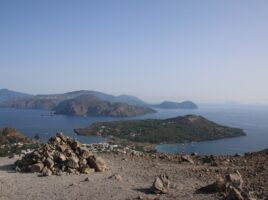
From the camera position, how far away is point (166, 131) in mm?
111688

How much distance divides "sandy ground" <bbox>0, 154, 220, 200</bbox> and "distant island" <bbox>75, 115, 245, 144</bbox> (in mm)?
80831

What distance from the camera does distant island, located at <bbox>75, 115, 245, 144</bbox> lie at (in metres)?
104

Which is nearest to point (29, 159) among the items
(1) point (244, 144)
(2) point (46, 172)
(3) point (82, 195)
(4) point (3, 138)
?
(2) point (46, 172)

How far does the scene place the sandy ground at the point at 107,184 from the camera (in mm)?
11625

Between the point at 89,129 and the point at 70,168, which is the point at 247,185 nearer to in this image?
the point at 70,168

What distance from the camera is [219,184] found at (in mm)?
11398

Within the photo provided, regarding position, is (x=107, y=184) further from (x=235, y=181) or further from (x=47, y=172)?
(x=235, y=181)

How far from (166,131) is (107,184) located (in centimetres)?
9942

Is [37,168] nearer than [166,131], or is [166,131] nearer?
[37,168]

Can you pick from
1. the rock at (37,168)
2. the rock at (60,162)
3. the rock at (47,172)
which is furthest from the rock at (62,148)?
the rock at (47,172)

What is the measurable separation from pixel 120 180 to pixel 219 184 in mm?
3735

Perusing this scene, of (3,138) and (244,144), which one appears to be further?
(244,144)

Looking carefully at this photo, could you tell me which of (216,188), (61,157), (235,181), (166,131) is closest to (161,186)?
(216,188)

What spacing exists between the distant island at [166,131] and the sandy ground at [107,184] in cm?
8083
